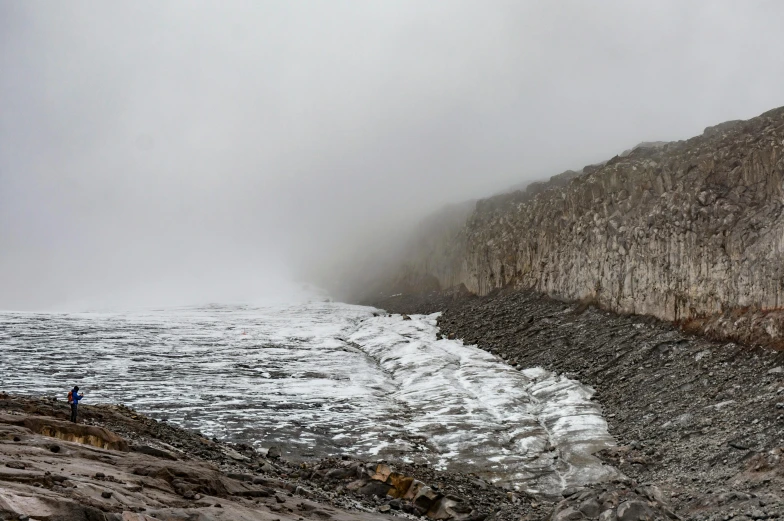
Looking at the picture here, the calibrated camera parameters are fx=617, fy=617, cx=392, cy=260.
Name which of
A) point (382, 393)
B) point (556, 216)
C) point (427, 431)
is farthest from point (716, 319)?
point (556, 216)

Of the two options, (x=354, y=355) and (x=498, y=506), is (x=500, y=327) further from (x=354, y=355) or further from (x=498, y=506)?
(x=498, y=506)

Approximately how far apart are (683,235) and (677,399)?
18.0 m

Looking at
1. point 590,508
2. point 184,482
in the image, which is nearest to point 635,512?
point 590,508

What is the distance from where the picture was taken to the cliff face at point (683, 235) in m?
42.0

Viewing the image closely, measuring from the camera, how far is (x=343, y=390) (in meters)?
52.4

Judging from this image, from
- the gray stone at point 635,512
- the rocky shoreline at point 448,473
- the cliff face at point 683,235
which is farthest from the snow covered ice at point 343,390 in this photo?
the cliff face at point 683,235

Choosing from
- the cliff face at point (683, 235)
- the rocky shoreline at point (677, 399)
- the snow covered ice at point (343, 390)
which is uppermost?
the cliff face at point (683, 235)

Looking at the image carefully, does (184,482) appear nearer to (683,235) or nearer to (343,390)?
(343,390)

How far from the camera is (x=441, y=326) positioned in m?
78.9

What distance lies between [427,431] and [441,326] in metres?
38.9

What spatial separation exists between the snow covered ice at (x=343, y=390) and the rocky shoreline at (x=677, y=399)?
2.04 meters

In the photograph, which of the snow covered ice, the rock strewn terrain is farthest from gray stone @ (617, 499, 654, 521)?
the snow covered ice

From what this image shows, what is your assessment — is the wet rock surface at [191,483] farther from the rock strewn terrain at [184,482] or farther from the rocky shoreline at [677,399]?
the rocky shoreline at [677,399]

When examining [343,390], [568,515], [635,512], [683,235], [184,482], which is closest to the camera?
[184,482]
